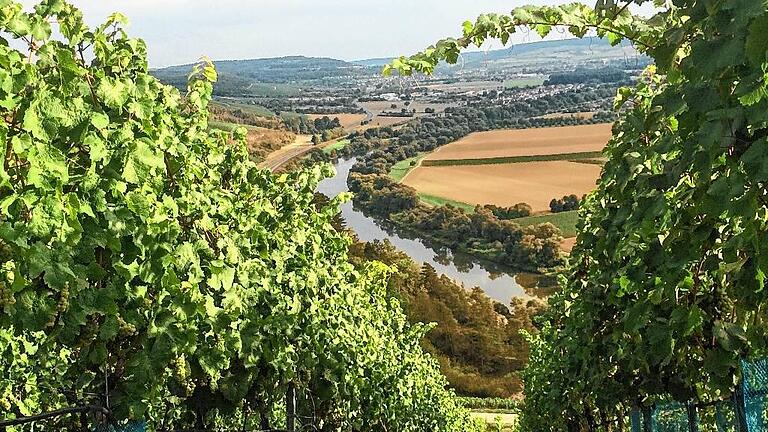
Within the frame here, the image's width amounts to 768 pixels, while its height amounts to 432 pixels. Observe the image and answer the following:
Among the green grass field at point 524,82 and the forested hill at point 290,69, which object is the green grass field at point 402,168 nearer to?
the green grass field at point 524,82

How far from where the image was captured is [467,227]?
1660 inches

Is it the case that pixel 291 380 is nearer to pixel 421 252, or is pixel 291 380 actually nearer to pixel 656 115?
pixel 656 115

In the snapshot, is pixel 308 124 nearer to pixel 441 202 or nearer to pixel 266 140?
pixel 266 140

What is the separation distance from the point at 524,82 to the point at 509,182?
175 feet

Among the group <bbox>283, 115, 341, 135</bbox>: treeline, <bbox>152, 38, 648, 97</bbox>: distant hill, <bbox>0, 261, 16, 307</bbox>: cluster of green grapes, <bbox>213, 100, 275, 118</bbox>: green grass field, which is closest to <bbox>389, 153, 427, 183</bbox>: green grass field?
<bbox>283, 115, 341, 135</bbox>: treeline

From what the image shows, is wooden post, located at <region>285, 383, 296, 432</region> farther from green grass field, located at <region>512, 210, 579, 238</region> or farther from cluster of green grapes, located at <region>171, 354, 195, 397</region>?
green grass field, located at <region>512, 210, 579, 238</region>

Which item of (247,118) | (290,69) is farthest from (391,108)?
(290,69)

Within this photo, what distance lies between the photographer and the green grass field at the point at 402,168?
51125 mm

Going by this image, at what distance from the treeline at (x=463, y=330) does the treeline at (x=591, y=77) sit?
48.6 metres

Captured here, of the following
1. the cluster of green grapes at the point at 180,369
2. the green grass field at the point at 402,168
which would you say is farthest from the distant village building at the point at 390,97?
the cluster of green grapes at the point at 180,369

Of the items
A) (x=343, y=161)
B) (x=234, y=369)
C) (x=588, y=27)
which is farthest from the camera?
(x=343, y=161)

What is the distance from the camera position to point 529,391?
9.55m

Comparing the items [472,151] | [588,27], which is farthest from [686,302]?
[472,151]

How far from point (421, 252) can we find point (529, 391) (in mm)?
34361
